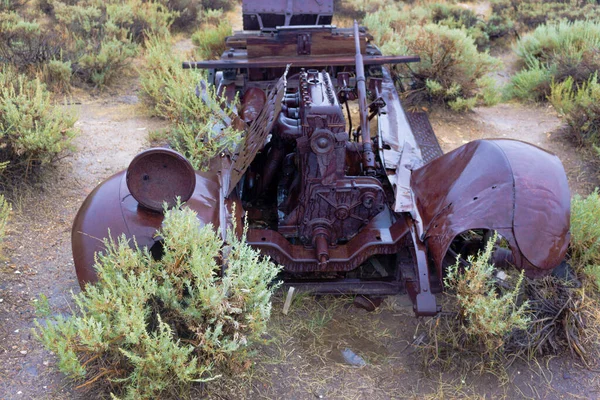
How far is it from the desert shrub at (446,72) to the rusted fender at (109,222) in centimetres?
558

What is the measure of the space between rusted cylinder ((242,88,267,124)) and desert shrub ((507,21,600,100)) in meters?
4.79

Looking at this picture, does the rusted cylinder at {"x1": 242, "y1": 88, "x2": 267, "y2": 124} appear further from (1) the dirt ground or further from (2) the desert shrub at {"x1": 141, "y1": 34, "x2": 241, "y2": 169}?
(1) the dirt ground

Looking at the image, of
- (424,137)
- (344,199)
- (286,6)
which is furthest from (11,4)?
(344,199)

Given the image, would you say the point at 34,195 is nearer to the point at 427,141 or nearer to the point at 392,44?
the point at 427,141

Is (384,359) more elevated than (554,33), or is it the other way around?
(554,33)

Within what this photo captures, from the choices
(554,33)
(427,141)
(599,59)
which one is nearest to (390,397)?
(427,141)

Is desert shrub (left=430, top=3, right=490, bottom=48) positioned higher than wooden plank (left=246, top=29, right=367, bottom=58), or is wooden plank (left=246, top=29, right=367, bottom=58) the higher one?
wooden plank (left=246, top=29, right=367, bottom=58)

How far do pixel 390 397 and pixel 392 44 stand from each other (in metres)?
6.63

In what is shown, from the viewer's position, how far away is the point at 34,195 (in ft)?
17.6

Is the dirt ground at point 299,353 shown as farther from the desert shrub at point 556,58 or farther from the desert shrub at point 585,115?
the desert shrub at point 556,58

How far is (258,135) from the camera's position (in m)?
3.55

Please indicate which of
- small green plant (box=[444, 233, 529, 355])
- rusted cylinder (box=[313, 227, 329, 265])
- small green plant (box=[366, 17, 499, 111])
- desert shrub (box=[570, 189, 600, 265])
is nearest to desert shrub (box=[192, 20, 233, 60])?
small green plant (box=[366, 17, 499, 111])

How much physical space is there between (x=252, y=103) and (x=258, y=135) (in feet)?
7.82

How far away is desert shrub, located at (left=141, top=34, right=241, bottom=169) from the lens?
16.8 ft
